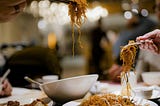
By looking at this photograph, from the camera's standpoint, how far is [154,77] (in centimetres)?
219

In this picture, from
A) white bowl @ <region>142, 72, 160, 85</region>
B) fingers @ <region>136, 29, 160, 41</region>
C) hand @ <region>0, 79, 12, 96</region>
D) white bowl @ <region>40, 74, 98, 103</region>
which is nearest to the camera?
white bowl @ <region>40, 74, 98, 103</region>

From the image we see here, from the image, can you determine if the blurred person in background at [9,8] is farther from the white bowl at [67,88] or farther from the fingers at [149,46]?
the fingers at [149,46]

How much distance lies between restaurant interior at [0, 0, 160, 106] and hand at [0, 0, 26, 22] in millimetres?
121

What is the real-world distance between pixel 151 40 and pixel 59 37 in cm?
792

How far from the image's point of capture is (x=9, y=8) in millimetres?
1779

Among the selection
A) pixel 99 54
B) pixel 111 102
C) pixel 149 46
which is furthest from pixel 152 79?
pixel 99 54

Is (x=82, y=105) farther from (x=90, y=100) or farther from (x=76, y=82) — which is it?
(x=76, y=82)

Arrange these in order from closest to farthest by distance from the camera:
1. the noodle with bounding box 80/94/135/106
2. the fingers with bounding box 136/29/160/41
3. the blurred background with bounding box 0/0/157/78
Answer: the noodle with bounding box 80/94/135/106 → the fingers with bounding box 136/29/160/41 → the blurred background with bounding box 0/0/157/78

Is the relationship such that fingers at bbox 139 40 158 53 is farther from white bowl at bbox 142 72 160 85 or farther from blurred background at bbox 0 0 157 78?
blurred background at bbox 0 0 157 78

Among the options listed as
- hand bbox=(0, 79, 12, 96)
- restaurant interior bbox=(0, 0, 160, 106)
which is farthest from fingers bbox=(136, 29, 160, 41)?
hand bbox=(0, 79, 12, 96)

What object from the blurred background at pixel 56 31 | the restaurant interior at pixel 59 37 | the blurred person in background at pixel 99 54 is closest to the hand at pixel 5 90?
the restaurant interior at pixel 59 37

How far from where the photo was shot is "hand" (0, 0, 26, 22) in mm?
1703

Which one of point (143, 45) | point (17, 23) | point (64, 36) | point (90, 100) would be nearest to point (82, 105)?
point (90, 100)

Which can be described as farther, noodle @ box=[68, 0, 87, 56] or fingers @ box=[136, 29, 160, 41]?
fingers @ box=[136, 29, 160, 41]
